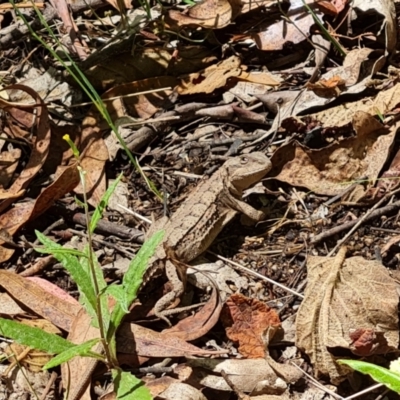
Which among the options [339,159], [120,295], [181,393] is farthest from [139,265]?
[339,159]

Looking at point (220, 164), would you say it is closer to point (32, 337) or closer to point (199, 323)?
point (199, 323)

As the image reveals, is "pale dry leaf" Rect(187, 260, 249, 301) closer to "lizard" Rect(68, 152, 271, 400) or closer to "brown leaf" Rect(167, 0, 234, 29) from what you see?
"lizard" Rect(68, 152, 271, 400)

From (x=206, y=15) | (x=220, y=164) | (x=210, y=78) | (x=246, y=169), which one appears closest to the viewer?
(x=246, y=169)

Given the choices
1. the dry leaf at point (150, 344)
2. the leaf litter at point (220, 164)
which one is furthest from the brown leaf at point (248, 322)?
the dry leaf at point (150, 344)

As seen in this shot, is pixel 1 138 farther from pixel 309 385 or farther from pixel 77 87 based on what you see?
pixel 309 385

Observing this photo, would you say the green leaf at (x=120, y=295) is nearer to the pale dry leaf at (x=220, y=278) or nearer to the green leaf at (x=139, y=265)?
the green leaf at (x=139, y=265)

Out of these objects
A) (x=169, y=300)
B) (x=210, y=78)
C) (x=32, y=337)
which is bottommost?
(x=169, y=300)

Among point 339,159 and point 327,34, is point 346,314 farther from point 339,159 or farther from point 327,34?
point 327,34

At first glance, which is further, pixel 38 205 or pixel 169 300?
pixel 38 205

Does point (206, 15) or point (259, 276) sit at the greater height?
point (206, 15)

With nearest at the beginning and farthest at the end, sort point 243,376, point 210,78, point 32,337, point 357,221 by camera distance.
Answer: point 32,337 → point 243,376 → point 357,221 → point 210,78
